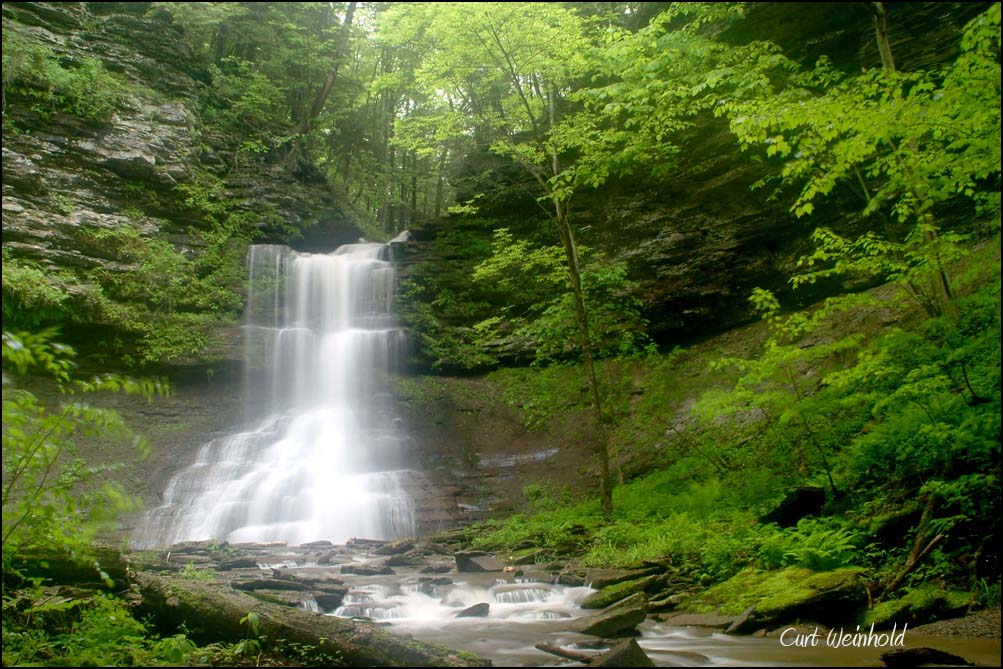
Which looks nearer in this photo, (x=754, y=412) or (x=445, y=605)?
(x=445, y=605)

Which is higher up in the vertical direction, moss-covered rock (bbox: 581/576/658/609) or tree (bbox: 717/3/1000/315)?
tree (bbox: 717/3/1000/315)

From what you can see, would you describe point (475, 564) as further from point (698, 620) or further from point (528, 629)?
point (698, 620)

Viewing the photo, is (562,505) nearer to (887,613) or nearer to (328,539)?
(328,539)

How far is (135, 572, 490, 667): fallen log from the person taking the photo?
3.95 meters

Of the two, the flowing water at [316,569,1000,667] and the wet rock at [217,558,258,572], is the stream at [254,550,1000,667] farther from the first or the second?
the wet rock at [217,558,258,572]

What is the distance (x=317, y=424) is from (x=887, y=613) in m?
14.0

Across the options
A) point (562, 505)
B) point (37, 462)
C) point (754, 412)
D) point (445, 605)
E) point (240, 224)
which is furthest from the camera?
point (240, 224)

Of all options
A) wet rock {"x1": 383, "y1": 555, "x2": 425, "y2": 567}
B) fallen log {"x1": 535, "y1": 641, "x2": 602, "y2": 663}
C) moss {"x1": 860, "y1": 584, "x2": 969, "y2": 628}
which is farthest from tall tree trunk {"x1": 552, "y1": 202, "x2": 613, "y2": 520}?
moss {"x1": 860, "y1": 584, "x2": 969, "y2": 628}

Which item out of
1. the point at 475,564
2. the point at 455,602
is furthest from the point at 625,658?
the point at 475,564

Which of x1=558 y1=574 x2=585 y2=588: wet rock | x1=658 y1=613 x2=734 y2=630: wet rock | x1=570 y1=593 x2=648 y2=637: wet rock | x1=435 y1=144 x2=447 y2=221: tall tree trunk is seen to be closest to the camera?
x1=658 y1=613 x2=734 y2=630: wet rock

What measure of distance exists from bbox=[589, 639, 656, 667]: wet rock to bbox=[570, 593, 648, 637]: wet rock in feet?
3.78

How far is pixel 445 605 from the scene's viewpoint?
6.93 meters

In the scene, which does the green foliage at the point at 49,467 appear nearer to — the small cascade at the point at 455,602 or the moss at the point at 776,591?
the small cascade at the point at 455,602

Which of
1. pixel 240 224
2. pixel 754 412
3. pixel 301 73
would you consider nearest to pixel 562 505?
pixel 754 412
